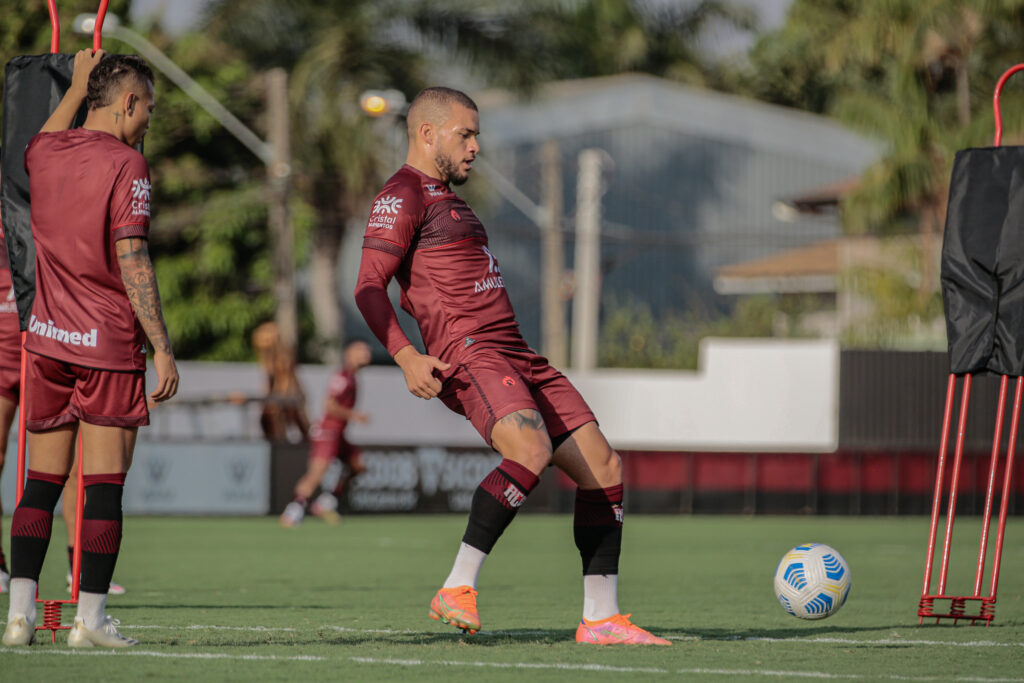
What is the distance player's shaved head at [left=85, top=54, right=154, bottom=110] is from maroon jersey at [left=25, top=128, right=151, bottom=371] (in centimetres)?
14

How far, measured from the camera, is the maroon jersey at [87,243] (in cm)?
604

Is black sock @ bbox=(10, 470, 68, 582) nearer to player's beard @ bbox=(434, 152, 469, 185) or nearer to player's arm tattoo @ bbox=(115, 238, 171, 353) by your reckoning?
player's arm tattoo @ bbox=(115, 238, 171, 353)

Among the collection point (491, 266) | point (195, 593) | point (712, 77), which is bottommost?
point (195, 593)

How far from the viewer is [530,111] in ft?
135

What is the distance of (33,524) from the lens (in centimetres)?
624

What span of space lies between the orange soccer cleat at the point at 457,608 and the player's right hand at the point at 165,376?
127cm

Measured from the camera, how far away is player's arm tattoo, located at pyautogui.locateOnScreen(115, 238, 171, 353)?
6031 mm

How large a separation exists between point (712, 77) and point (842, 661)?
1729 inches

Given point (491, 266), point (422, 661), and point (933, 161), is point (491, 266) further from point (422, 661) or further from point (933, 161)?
point (933, 161)

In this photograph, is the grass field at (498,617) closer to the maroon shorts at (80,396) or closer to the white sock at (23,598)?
the white sock at (23,598)

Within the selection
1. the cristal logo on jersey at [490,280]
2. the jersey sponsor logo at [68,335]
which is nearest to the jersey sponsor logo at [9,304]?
the jersey sponsor logo at [68,335]

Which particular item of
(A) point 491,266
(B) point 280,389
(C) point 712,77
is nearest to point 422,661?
(A) point 491,266

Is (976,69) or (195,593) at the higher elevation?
(976,69)

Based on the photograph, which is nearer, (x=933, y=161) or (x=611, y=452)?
(x=611, y=452)
